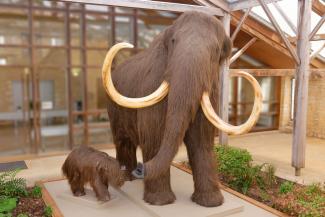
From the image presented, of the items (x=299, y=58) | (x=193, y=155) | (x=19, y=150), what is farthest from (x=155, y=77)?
(x=19, y=150)

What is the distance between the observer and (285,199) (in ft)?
12.6

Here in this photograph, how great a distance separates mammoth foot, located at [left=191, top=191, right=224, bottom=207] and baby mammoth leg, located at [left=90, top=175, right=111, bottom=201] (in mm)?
988

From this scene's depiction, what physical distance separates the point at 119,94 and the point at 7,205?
195 centimetres

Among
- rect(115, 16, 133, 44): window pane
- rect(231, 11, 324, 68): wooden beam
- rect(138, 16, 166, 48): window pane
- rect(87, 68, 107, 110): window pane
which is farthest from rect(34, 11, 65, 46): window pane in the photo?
rect(231, 11, 324, 68): wooden beam

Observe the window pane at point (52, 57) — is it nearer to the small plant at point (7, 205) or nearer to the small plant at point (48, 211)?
the small plant at point (7, 205)

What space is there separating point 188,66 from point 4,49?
470cm

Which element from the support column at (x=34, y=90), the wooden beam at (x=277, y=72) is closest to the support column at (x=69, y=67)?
the support column at (x=34, y=90)

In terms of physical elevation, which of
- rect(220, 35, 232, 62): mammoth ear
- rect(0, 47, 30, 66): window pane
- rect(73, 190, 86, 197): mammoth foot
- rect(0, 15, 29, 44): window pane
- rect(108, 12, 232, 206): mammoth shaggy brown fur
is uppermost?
rect(0, 15, 29, 44): window pane

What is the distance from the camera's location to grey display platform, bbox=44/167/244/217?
134 inches

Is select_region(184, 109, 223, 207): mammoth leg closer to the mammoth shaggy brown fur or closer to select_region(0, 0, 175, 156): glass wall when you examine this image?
the mammoth shaggy brown fur

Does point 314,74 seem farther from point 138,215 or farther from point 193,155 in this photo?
point 138,215

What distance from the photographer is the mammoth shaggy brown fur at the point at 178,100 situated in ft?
9.41

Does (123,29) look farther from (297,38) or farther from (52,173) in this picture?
(297,38)

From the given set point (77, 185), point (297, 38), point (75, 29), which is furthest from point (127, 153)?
point (75, 29)
